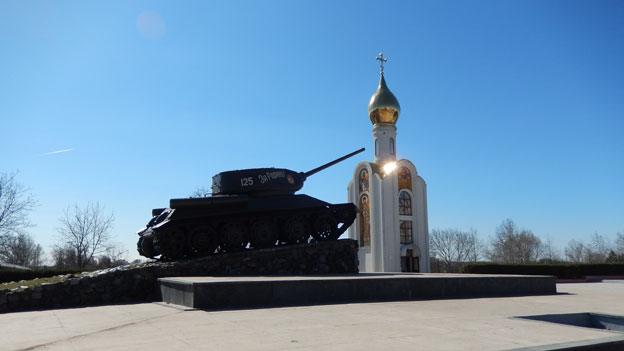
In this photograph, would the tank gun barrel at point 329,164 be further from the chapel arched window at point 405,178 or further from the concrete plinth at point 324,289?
the chapel arched window at point 405,178

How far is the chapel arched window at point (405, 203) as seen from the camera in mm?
38188

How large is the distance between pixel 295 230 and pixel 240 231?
1.70m

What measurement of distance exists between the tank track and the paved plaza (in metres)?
4.89

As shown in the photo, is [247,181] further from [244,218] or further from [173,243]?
[173,243]

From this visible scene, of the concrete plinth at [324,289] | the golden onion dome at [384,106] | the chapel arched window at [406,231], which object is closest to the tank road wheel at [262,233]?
the concrete plinth at [324,289]

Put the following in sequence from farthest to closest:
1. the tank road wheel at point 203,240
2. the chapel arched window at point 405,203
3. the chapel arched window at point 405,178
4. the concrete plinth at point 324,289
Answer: the chapel arched window at point 405,178, the chapel arched window at point 405,203, the tank road wheel at point 203,240, the concrete plinth at point 324,289

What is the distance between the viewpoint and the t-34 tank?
48.2 feet

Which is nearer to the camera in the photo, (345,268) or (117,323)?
(117,323)

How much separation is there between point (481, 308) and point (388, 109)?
30.8 metres

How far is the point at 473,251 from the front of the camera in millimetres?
69812

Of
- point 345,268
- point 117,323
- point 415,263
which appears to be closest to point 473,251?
point 415,263

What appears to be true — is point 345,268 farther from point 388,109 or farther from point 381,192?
point 388,109

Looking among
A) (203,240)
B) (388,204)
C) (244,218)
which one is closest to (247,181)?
(244,218)

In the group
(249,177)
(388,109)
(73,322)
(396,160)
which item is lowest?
(73,322)
